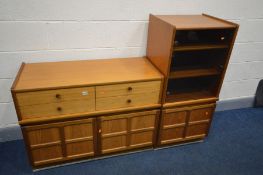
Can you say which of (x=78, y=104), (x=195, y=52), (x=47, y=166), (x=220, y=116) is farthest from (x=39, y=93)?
(x=220, y=116)

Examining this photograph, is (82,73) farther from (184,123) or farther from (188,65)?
(184,123)

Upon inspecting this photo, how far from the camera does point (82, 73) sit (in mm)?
1878

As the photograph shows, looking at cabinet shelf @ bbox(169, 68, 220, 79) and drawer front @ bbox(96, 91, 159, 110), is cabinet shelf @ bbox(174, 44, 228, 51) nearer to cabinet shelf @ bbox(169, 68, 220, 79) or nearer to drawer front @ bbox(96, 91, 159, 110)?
→ cabinet shelf @ bbox(169, 68, 220, 79)

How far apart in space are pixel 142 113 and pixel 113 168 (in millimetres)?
545

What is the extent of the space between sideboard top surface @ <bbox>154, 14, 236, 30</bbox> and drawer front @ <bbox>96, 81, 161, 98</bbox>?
0.48m

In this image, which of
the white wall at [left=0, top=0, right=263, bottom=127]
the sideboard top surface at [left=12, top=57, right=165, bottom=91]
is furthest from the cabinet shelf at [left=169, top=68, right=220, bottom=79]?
the white wall at [left=0, top=0, right=263, bottom=127]

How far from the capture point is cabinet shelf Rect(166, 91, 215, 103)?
2.10 m

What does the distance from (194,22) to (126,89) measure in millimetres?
765

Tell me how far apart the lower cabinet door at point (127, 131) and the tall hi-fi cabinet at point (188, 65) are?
0.36 ft

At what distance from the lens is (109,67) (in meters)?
2.01

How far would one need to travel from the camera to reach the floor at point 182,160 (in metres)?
2.04

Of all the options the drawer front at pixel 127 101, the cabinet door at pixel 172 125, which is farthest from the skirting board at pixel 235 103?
the drawer front at pixel 127 101

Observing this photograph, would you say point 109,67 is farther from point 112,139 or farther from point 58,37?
point 112,139

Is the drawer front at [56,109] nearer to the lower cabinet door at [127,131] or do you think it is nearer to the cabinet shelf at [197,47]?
the lower cabinet door at [127,131]
